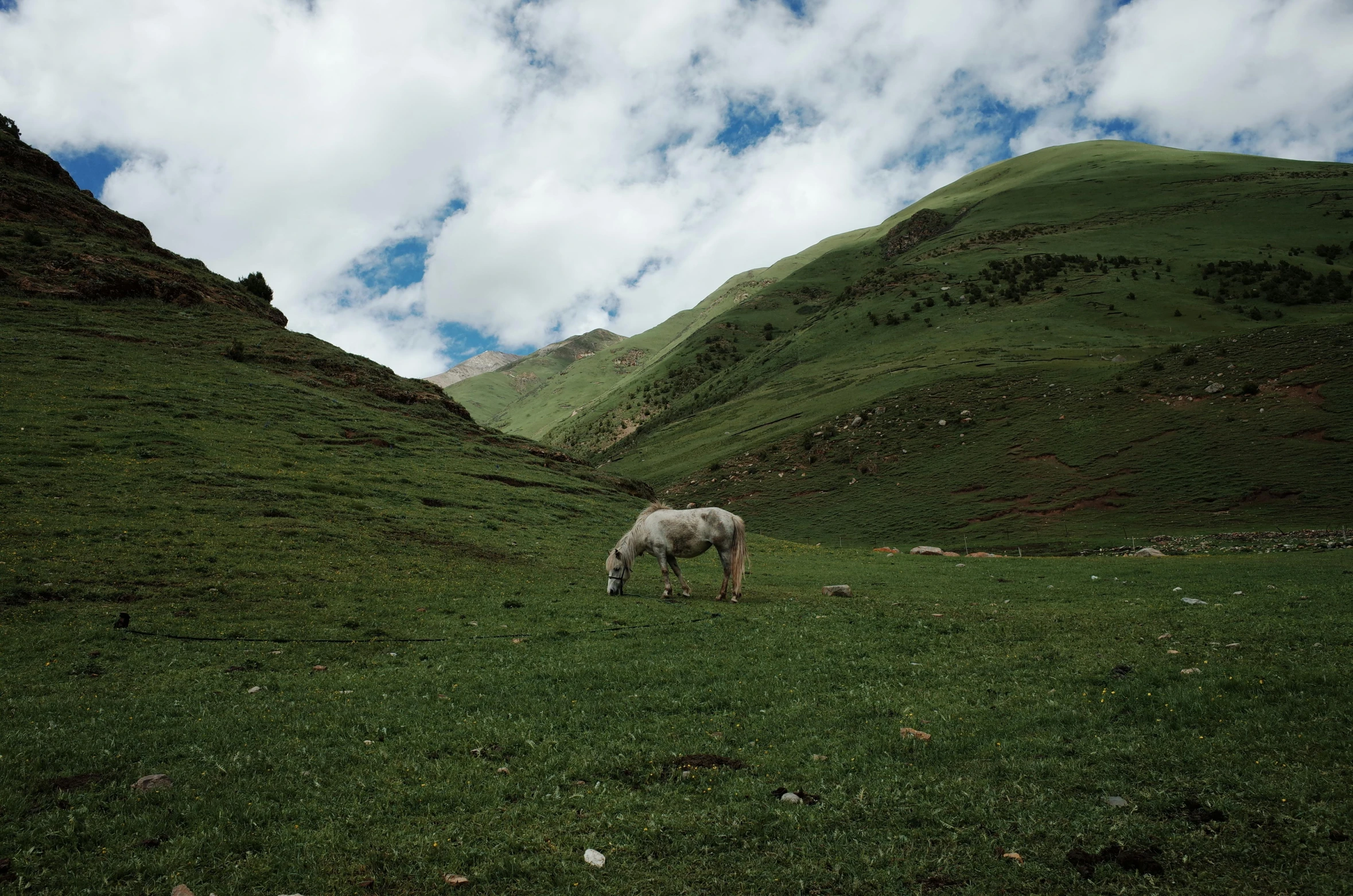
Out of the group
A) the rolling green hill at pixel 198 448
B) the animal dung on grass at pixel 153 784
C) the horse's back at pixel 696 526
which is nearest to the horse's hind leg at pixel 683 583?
the horse's back at pixel 696 526

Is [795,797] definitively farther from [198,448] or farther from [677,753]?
[198,448]

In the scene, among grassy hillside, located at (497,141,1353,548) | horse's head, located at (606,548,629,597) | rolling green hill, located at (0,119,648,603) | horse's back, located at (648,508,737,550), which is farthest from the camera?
grassy hillside, located at (497,141,1353,548)

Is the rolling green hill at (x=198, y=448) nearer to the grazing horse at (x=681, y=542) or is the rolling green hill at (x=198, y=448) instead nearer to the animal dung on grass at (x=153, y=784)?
the grazing horse at (x=681, y=542)

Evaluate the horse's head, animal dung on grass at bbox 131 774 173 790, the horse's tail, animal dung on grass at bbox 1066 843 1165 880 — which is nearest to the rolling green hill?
the horse's head

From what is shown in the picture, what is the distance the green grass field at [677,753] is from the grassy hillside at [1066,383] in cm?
4162

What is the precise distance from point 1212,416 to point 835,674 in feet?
204

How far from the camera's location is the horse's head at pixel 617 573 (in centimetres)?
2175

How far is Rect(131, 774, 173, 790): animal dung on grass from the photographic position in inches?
Answer: 296

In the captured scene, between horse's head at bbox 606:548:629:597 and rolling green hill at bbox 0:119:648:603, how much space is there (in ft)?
20.2

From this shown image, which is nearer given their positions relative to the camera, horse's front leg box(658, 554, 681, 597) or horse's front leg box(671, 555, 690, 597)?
horse's front leg box(658, 554, 681, 597)

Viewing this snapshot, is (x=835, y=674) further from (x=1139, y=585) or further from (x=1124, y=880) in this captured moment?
(x=1139, y=585)

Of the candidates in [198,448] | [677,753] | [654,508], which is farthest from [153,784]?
[198,448]

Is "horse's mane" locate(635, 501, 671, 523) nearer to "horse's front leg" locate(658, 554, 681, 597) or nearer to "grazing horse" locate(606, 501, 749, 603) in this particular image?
"grazing horse" locate(606, 501, 749, 603)

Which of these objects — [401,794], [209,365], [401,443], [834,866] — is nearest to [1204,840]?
[834,866]
